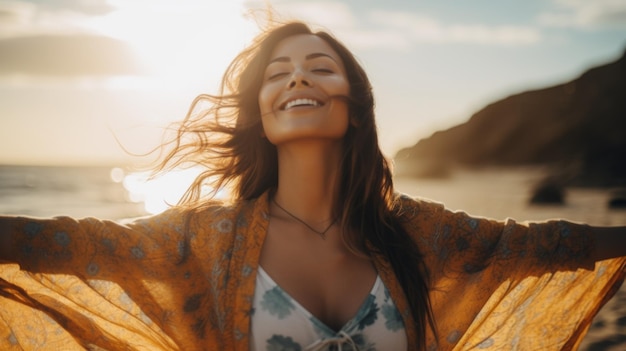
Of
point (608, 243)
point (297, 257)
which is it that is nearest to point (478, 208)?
point (608, 243)

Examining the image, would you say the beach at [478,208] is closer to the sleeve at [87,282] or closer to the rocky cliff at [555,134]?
the sleeve at [87,282]

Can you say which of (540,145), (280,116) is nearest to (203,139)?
(280,116)

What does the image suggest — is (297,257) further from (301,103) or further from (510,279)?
(510,279)

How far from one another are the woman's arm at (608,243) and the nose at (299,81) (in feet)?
4.85

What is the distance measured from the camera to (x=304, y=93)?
9.26 ft

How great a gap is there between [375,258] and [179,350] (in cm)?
95

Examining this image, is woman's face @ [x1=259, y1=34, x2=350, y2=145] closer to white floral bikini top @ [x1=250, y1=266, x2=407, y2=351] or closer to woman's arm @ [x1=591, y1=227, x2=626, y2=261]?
white floral bikini top @ [x1=250, y1=266, x2=407, y2=351]

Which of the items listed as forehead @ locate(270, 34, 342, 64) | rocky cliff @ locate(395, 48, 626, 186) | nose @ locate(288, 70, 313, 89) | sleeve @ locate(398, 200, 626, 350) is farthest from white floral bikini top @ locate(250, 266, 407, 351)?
rocky cliff @ locate(395, 48, 626, 186)

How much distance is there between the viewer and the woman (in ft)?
7.92

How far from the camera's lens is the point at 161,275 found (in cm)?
253

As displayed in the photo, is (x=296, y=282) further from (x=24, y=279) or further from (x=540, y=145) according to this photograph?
(x=540, y=145)

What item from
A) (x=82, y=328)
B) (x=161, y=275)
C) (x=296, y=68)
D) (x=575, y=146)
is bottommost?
(x=82, y=328)

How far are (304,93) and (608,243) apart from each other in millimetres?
1560

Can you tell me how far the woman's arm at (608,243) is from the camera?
2818 millimetres
